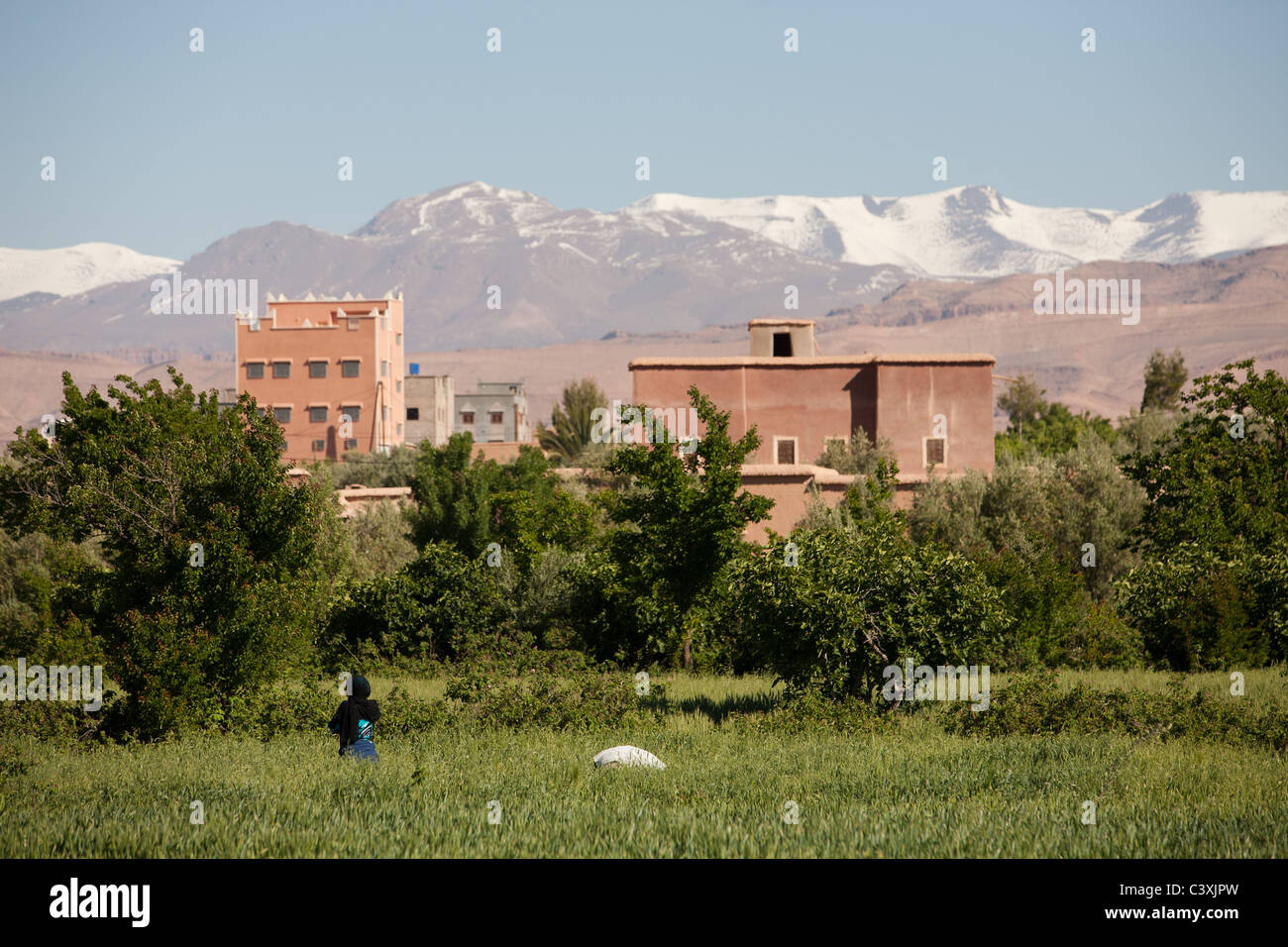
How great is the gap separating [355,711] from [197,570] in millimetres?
5483

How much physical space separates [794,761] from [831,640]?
3.55 metres

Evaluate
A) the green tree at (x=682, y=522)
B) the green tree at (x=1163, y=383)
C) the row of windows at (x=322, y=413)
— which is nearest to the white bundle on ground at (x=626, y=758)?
the green tree at (x=682, y=522)

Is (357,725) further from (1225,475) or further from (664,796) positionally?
(1225,475)

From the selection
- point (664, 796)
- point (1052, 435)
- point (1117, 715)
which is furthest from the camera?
point (1052, 435)

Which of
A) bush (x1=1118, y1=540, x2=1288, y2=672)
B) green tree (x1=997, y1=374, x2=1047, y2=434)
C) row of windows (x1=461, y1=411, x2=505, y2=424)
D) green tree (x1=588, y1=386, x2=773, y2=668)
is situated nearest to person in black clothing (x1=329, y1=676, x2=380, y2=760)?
green tree (x1=588, y1=386, x2=773, y2=668)

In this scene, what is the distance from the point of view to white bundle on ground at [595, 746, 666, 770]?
13906mm

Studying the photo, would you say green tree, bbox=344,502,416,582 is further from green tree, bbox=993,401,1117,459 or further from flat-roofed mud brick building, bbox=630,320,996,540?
green tree, bbox=993,401,1117,459

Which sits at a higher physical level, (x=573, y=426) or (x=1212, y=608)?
(x=573, y=426)

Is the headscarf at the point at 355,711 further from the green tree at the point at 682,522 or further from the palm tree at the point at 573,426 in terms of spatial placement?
the palm tree at the point at 573,426

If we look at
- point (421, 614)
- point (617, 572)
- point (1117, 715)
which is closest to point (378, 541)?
point (421, 614)

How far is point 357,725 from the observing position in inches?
543

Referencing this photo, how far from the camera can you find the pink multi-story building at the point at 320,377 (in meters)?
89.8
